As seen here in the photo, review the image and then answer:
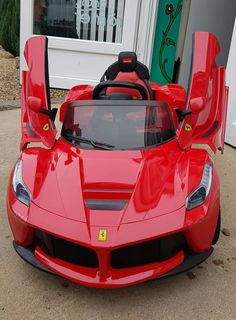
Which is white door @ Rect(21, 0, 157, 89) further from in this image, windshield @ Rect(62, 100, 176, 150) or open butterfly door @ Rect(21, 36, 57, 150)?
windshield @ Rect(62, 100, 176, 150)

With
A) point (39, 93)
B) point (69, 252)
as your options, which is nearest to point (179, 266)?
point (69, 252)

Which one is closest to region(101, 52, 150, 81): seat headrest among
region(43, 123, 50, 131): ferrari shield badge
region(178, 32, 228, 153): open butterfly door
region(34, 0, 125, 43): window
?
region(178, 32, 228, 153): open butterfly door

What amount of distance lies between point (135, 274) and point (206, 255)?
50 cm

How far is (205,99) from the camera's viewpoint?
2.95m

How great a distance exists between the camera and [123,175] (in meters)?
2.32

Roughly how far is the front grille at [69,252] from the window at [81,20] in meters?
5.55

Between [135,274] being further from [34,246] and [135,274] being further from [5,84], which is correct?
[5,84]

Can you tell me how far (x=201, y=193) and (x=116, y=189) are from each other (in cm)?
52

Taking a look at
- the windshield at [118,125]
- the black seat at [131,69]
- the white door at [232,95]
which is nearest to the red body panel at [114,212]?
the windshield at [118,125]

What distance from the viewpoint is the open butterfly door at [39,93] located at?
302cm

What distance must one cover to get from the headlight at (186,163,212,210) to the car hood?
46 millimetres

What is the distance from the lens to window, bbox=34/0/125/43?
22.6 ft

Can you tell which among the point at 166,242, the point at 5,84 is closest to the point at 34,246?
the point at 166,242

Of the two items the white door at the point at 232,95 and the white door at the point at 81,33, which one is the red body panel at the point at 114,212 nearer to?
the white door at the point at 232,95
